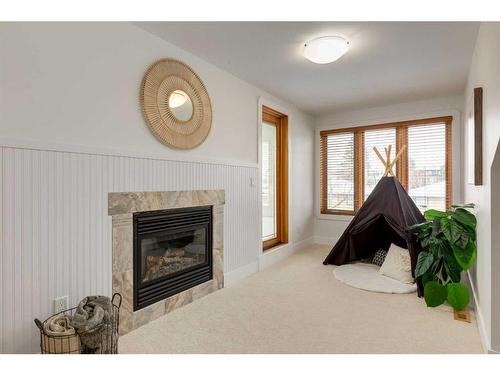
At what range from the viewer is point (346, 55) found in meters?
2.77

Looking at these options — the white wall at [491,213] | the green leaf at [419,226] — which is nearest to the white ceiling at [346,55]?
the white wall at [491,213]

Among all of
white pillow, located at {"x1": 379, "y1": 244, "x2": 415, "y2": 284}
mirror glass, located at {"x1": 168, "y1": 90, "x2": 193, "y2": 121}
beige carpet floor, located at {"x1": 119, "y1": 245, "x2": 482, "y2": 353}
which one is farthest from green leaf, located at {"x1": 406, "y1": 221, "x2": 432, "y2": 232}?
mirror glass, located at {"x1": 168, "y1": 90, "x2": 193, "y2": 121}

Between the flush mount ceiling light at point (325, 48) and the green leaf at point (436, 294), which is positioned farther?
the green leaf at point (436, 294)

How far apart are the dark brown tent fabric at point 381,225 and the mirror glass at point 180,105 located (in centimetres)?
244

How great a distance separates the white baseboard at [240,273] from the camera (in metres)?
3.23

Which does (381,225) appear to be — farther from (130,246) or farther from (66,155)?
(66,155)

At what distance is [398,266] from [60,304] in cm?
320

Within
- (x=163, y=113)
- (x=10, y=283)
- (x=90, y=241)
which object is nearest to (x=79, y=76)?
(x=163, y=113)

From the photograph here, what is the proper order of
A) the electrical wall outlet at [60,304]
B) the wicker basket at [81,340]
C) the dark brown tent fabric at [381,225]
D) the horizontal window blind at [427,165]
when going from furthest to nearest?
the horizontal window blind at [427,165]
the dark brown tent fabric at [381,225]
the electrical wall outlet at [60,304]
the wicker basket at [81,340]

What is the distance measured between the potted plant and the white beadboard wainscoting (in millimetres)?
2489

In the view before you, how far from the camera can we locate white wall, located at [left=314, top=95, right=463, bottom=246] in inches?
160

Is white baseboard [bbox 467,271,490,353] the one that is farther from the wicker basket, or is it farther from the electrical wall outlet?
the electrical wall outlet

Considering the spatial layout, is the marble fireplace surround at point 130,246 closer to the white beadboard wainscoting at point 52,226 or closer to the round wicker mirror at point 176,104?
the white beadboard wainscoting at point 52,226

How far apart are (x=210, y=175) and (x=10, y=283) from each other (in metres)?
1.77
